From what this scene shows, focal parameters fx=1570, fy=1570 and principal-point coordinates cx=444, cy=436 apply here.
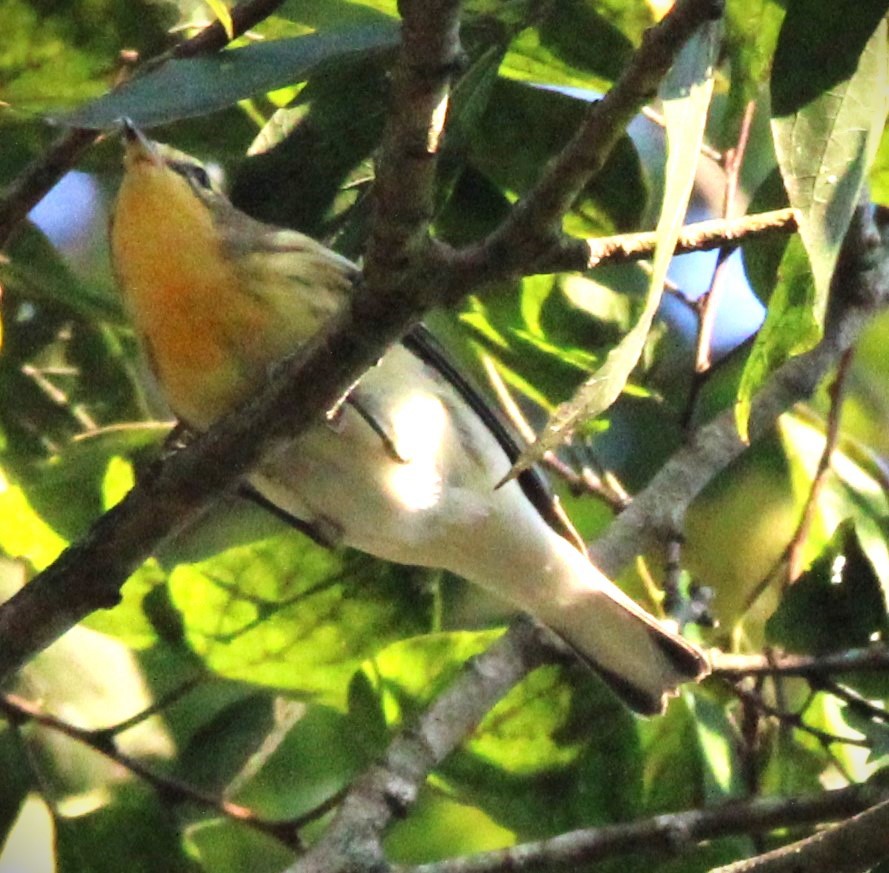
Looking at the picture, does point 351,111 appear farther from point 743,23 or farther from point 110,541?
point 110,541

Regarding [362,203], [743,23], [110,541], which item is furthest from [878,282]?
[110,541]

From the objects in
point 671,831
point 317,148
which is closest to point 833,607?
point 671,831

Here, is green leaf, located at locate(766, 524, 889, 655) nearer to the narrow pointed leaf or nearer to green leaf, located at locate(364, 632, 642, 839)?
green leaf, located at locate(364, 632, 642, 839)

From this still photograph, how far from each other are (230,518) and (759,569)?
46.3 inches

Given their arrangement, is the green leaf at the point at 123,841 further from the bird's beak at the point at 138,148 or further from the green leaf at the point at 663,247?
the green leaf at the point at 663,247

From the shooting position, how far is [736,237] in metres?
1.59

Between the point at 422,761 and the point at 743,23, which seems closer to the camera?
the point at 743,23

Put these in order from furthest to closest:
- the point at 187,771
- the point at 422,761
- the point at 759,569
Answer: the point at 759,569
the point at 187,771
the point at 422,761

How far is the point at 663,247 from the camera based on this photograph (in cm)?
119

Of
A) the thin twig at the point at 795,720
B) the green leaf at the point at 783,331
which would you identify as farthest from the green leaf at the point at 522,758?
the green leaf at the point at 783,331

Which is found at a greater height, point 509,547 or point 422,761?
point 509,547

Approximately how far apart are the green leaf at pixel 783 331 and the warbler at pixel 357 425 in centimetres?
99

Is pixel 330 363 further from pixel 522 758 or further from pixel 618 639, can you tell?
pixel 618 639

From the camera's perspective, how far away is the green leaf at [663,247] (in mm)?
1173
